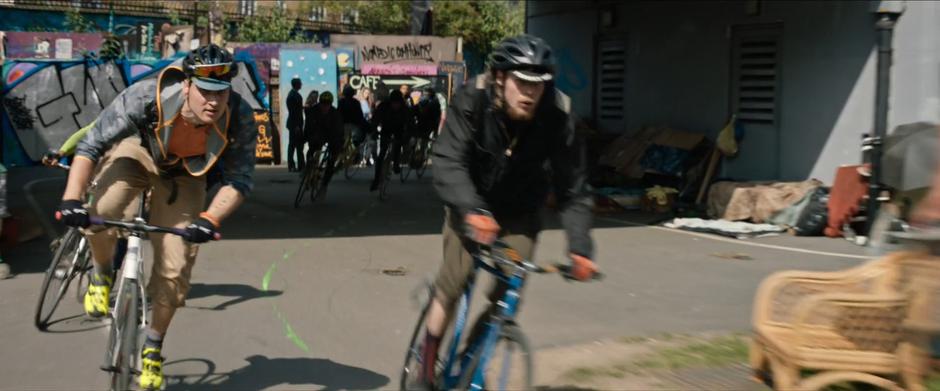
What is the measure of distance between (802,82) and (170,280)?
11940 millimetres

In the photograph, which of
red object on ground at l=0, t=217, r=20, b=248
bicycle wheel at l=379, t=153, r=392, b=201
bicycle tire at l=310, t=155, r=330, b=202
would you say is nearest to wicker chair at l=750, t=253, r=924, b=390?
red object on ground at l=0, t=217, r=20, b=248

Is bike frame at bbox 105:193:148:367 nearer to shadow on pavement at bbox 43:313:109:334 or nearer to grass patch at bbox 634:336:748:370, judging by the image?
shadow on pavement at bbox 43:313:109:334

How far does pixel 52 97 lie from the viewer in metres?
17.2

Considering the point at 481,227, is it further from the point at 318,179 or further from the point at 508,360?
Result: the point at 318,179

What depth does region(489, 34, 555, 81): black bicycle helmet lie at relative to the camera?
4.20 metres

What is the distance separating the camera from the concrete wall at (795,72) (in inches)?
523

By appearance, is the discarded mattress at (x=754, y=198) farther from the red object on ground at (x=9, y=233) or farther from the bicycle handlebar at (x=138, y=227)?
the bicycle handlebar at (x=138, y=227)

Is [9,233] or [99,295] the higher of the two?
[99,295]

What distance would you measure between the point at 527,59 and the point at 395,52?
27473mm

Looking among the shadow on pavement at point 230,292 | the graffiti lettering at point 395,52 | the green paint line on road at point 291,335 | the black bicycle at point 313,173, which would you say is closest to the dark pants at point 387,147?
the black bicycle at point 313,173

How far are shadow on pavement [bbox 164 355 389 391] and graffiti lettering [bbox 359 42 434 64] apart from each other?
83.6ft

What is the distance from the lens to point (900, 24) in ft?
44.0

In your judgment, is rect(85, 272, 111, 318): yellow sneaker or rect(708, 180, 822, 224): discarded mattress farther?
rect(708, 180, 822, 224): discarded mattress

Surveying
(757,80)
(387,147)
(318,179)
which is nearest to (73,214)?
(318,179)
